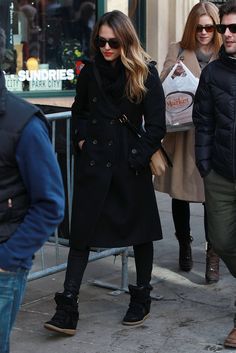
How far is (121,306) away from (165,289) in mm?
490

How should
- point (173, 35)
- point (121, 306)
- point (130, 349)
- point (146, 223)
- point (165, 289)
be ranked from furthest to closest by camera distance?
point (173, 35), point (165, 289), point (121, 306), point (146, 223), point (130, 349)

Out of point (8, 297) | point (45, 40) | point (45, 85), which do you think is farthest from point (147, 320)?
point (45, 40)

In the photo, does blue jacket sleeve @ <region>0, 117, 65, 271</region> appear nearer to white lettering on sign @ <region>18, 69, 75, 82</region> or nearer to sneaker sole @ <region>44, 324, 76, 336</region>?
sneaker sole @ <region>44, 324, 76, 336</region>

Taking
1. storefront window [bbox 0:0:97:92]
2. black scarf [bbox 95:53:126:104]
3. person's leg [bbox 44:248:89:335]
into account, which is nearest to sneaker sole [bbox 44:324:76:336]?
person's leg [bbox 44:248:89:335]

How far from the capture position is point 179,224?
6102 mm

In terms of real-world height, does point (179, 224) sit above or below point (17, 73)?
below

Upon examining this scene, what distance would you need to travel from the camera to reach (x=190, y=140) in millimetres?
5879

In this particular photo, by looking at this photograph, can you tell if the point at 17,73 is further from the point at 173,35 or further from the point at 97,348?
the point at 97,348

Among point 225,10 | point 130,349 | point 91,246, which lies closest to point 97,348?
point 130,349

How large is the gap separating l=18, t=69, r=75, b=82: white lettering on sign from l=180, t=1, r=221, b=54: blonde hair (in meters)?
3.51

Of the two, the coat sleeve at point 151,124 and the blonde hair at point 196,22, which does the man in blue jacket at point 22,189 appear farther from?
the blonde hair at point 196,22

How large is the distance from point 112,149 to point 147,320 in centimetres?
111

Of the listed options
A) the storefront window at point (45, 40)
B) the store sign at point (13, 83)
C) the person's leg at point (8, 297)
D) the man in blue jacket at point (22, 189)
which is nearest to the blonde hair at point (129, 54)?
the man in blue jacket at point (22, 189)

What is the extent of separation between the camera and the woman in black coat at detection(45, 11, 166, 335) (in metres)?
4.82
